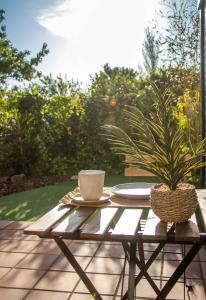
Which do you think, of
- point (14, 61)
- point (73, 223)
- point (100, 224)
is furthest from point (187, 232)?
point (14, 61)

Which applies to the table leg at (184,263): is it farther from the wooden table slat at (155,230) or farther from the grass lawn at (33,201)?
the grass lawn at (33,201)

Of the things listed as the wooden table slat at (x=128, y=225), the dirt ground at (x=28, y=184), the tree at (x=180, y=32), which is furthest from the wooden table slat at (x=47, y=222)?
the tree at (x=180, y=32)

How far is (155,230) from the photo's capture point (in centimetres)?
147

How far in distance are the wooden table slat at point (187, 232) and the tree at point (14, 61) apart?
8.93m

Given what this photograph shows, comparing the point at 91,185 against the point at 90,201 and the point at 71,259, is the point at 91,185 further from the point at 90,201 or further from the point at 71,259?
the point at 71,259

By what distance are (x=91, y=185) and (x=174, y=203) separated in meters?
0.45

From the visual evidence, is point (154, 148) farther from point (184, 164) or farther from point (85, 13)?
point (85, 13)

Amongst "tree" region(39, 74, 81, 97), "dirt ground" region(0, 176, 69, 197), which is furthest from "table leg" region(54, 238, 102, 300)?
"tree" region(39, 74, 81, 97)

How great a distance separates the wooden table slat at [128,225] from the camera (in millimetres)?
1433

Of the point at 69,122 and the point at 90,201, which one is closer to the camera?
the point at 90,201

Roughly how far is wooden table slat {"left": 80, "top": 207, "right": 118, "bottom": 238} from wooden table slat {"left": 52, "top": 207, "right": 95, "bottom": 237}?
40 millimetres

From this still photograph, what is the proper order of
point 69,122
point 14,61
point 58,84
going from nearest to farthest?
1. point 69,122
2. point 14,61
3. point 58,84

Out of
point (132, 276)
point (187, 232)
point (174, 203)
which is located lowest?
point (132, 276)

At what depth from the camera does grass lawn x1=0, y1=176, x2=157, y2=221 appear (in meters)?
4.72
